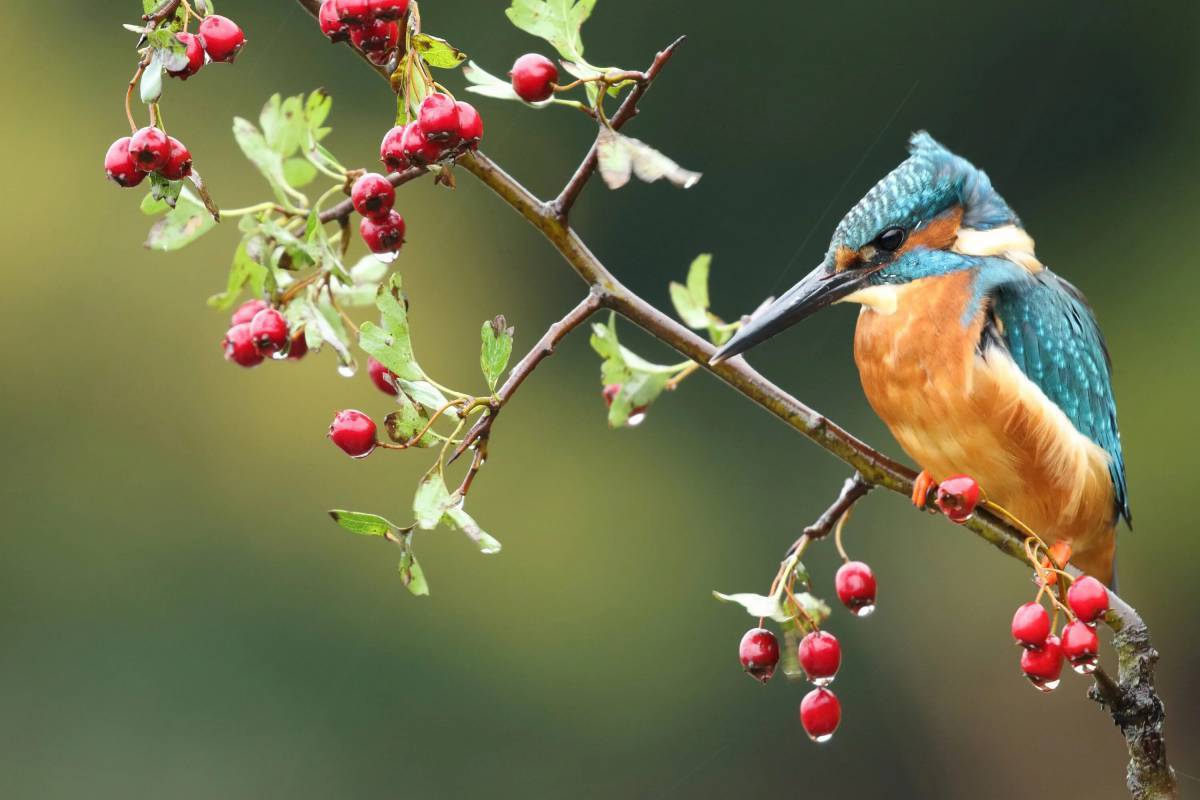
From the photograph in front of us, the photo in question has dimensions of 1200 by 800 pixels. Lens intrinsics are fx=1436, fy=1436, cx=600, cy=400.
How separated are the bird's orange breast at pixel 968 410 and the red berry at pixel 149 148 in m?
0.68

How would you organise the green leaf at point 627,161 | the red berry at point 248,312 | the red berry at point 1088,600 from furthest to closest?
the red berry at point 248,312
the red berry at point 1088,600
the green leaf at point 627,161

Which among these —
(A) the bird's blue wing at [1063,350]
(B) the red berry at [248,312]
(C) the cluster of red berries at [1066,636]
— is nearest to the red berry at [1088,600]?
(C) the cluster of red berries at [1066,636]

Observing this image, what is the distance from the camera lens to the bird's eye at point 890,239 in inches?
49.9

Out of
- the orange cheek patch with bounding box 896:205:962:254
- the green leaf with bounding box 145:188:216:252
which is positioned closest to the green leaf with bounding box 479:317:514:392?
the green leaf with bounding box 145:188:216:252

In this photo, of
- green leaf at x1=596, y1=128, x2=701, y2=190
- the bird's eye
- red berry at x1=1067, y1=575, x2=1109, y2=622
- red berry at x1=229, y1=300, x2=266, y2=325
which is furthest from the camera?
the bird's eye

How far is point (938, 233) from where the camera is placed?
133 cm

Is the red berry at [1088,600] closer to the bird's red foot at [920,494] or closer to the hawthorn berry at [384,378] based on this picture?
the bird's red foot at [920,494]

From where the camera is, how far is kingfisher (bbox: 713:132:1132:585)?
1.29 m

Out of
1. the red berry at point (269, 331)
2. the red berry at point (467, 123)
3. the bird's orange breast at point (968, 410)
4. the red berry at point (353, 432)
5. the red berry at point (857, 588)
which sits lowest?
the red berry at point (353, 432)

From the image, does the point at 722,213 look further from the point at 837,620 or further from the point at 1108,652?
the point at 1108,652

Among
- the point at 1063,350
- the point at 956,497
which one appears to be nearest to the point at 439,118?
the point at 956,497

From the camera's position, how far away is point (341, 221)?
0.93 m

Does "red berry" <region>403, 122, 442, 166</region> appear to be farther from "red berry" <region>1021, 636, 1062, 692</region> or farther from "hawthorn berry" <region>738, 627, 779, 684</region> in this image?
"red berry" <region>1021, 636, 1062, 692</region>

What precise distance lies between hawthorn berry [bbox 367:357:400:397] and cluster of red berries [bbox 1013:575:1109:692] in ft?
1.44
